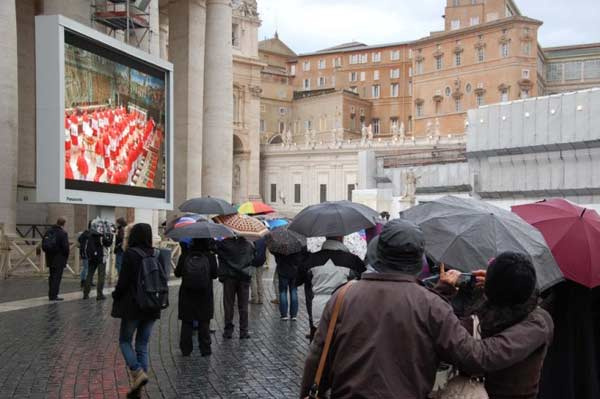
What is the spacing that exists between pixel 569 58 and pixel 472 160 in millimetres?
43716

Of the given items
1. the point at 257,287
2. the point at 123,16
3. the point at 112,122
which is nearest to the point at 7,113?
the point at 112,122

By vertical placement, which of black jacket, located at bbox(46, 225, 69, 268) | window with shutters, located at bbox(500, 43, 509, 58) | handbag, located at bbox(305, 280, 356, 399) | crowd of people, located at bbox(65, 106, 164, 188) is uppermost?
window with shutters, located at bbox(500, 43, 509, 58)

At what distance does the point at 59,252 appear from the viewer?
14766mm

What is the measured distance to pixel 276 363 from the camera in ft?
30.5

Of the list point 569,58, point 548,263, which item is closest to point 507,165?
point 548,263

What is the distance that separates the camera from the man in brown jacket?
11.1ft

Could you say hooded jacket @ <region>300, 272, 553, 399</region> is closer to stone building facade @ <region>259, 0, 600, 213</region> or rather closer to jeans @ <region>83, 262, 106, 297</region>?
jeans @ <region>83, 262, 106, 297</region>

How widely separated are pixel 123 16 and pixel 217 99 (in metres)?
8.23

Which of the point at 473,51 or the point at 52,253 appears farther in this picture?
the point at 473,51

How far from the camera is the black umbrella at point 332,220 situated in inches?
341

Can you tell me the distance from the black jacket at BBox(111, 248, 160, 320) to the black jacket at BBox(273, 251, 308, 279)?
5.46 meters

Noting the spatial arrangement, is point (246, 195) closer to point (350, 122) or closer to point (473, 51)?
point (350, 122)

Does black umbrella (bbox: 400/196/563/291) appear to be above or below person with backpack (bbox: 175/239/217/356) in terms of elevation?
above

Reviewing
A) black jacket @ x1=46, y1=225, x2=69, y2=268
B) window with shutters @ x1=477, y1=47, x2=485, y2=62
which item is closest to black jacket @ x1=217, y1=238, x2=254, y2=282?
black jacket @ x1=46, y1=225, x2=69, y2=268
